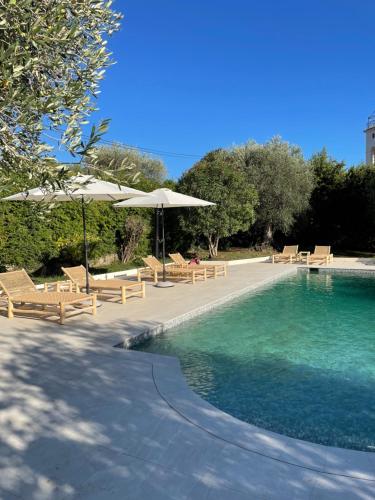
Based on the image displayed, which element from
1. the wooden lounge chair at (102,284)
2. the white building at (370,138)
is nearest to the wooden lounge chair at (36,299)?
the wooden lounge chair at (102,284)

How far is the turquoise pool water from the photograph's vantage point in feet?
15.9

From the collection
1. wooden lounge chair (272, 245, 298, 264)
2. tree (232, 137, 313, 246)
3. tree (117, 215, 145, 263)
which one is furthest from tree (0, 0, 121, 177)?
tree (232, 137, 313, 246)

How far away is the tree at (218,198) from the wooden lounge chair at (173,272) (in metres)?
5.71

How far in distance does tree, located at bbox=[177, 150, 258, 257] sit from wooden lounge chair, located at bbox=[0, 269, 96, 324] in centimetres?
1140

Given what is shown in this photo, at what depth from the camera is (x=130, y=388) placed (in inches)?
200

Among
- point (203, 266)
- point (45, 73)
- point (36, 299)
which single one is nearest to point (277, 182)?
point (203, 266)

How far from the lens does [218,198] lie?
20.4 metres

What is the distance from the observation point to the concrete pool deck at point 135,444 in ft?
10.6

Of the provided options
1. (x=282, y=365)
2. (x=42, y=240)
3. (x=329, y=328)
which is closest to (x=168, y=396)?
(x=282, y=365)

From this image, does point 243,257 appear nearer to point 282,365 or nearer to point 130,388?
point 282,365

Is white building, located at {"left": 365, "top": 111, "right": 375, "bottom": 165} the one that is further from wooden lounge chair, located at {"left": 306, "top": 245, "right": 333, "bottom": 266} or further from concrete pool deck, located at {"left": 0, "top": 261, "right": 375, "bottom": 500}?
concrete pool deck, located at {"left": 0, "top": 261, "right": 375, "bottom": 500}

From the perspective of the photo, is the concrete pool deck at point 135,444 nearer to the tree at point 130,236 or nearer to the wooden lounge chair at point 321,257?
the tree at point 130,236

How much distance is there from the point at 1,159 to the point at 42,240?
34.4ft

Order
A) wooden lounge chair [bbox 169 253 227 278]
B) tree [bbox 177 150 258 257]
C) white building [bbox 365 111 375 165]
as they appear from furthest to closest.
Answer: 1. white building [bbox 365 111 375 165]
2. tree [bbox 177 150 258 257]
3. wooden lounge chair [bbox 169 253 227 278]
